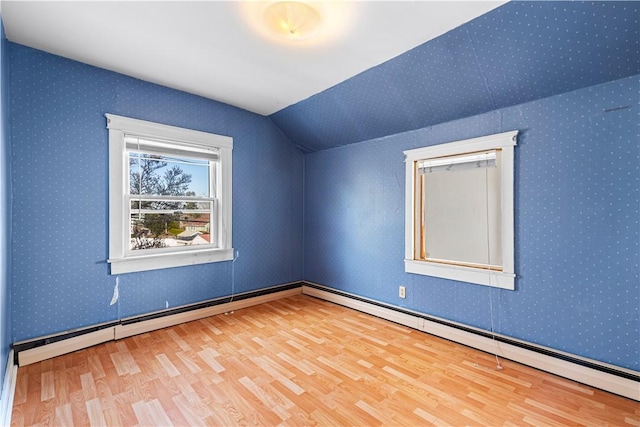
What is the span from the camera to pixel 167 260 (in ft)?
10.1

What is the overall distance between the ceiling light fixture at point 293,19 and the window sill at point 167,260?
2.31 m

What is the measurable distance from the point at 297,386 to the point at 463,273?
5.66ft

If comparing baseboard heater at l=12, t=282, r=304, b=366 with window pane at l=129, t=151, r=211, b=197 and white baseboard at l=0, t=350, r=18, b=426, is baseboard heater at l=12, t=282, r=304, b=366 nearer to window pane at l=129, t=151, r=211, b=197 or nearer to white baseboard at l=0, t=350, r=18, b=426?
white baseboard at l=0, t=350, r=18, b=426

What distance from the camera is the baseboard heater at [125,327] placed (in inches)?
93.0

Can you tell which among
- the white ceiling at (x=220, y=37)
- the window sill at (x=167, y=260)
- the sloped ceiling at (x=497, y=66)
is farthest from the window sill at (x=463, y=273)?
the window sill at (x=167, y=260)

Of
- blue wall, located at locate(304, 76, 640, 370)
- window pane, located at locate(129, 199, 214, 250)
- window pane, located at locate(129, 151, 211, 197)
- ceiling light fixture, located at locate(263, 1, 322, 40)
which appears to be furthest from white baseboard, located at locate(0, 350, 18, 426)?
blue wall, located at locate(304, 76, 640, 370)

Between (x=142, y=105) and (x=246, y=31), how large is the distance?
4.80ft

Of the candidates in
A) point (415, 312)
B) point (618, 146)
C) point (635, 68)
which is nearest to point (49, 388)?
point (415, 312)

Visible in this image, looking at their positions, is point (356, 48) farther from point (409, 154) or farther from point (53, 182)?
point (53, 182)

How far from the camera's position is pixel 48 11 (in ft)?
6.33

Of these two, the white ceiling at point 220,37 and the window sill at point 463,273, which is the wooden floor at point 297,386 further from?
the white ceiling at point 220,37

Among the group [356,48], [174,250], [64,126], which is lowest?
[174,250]

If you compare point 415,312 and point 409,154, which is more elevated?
point 409,154

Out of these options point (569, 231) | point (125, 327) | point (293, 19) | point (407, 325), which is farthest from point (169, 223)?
point (569, 231)
